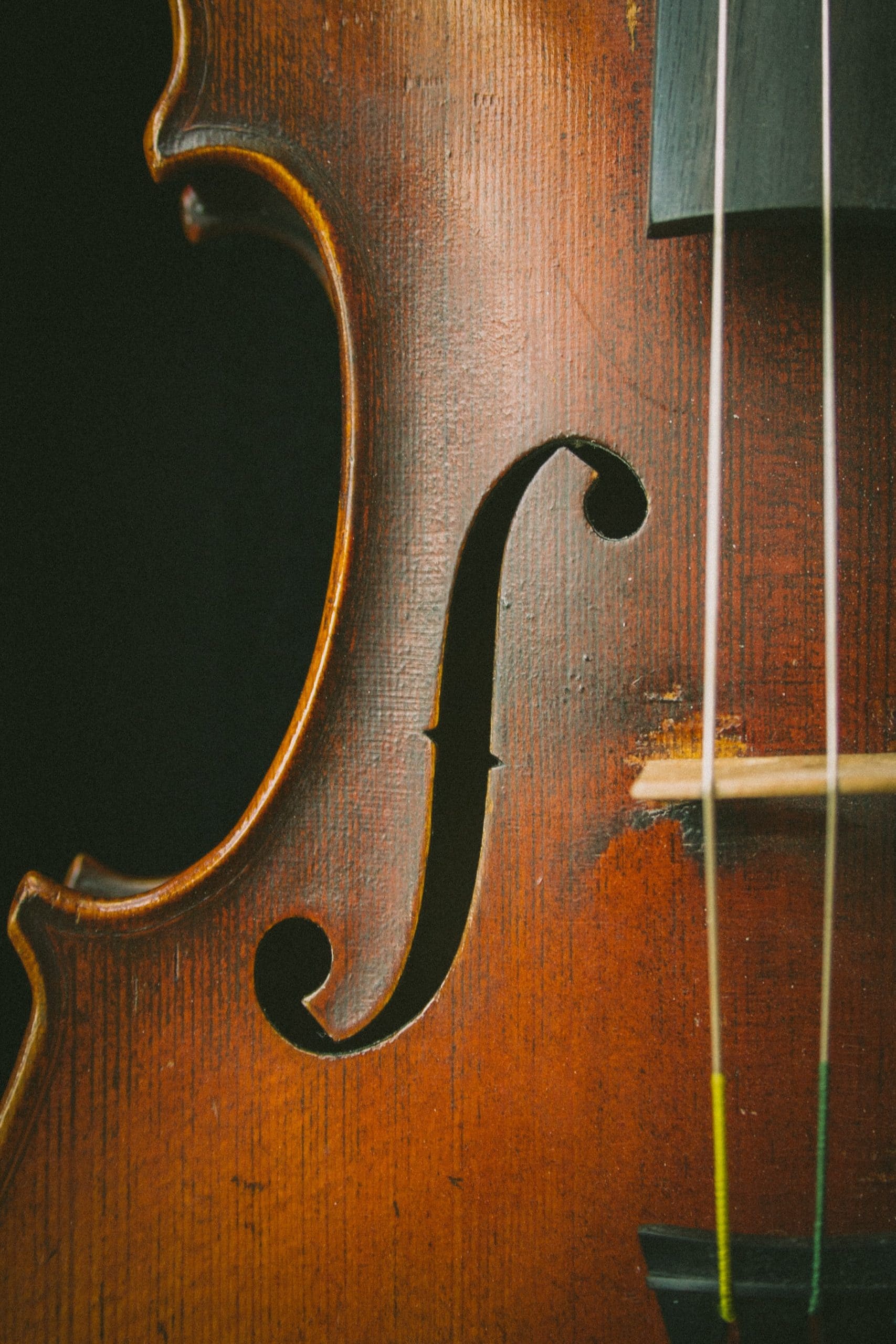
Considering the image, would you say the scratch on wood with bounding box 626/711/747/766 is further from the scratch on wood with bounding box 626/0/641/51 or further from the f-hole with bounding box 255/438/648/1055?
the scratch on wood with bounding box 626/0/641/51

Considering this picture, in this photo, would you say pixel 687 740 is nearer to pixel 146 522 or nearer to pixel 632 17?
pixel 632 17

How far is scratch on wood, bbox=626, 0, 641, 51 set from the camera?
59 centimetres

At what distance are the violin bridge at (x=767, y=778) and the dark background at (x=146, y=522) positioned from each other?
51cm

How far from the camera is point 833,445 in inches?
22.3

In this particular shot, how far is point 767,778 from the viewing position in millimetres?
519

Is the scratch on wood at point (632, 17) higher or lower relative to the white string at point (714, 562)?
higher

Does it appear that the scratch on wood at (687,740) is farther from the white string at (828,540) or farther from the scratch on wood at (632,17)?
the scratch on wood at (632,17)

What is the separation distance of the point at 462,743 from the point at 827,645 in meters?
0.23

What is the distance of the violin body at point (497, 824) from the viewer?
22.0 inches

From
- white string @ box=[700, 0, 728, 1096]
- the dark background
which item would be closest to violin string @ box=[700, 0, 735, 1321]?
white string @ box=[700, 0, 728, 1096]

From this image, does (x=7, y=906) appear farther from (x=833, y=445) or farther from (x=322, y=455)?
(x=833, y=445)

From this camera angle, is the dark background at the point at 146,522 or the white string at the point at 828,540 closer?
the white string at the point at 828,540

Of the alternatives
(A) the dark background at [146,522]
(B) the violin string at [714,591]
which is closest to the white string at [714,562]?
(B) the violin string at [714,591]

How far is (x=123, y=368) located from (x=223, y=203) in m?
0.34
